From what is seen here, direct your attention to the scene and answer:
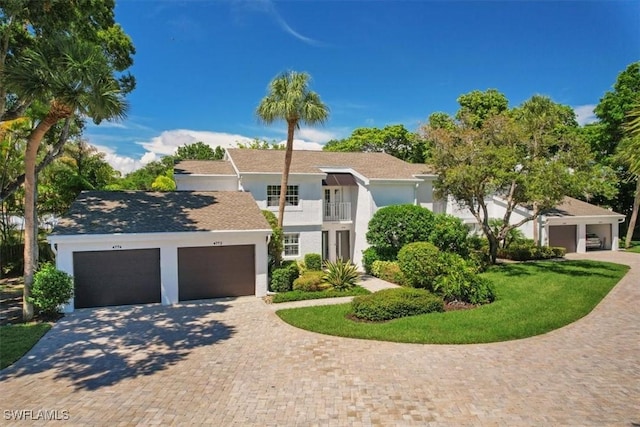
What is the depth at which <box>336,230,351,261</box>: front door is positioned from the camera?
26.0 meters

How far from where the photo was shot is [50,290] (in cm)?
1409

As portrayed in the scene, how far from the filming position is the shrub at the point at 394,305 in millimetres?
13438

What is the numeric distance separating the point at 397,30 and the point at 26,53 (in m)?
14.8

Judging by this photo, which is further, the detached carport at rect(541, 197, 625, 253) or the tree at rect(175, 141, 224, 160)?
the tree at rect(175, 141, 224, 160)

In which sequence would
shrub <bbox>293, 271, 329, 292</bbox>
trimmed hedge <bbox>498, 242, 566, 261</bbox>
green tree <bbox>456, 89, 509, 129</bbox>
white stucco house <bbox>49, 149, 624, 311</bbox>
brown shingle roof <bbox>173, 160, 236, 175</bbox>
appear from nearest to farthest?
white stucco house <bbox>49, 149, 624, 311</bbox> < shrub <bbox>293, 271, 329, 292</bbox> < brown shingle roof <bbox>173, 160, 236, 175</bbox> < trimmed hedge <bbox>498, 242, 566, 261</bbox> < green tree <bbox>456, 89, 509, 129</bbox>

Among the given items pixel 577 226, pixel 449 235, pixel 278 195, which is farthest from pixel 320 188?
pixel 577 226

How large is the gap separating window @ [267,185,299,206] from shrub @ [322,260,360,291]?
5.89 meters

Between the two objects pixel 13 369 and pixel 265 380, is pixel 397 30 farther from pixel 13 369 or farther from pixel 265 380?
pixel 13 369

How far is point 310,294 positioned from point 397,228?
25.0ft

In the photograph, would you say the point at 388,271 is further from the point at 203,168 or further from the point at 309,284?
the point at 203,168

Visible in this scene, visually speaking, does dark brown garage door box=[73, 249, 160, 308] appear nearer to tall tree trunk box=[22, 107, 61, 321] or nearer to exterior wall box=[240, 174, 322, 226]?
tall tree trunk box=[22, 107, 61, 321]

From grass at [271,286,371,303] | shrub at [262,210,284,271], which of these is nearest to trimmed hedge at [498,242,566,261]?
grass at [271,286,371,303]

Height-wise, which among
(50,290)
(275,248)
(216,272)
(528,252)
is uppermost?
(275,248)

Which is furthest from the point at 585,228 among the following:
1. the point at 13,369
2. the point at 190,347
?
the point at 13,369
